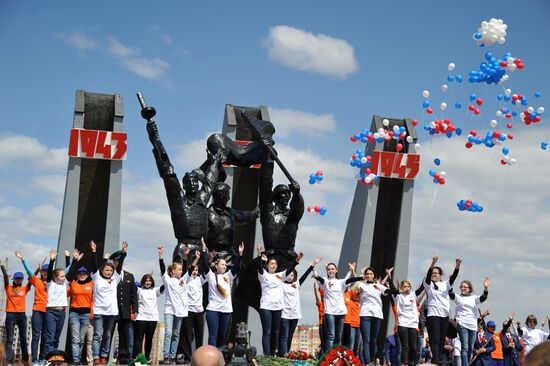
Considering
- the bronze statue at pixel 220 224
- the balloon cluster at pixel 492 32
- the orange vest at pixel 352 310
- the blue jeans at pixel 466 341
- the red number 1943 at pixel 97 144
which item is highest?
the balloon cluster at pixel 492 32

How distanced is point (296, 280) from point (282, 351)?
1078mm

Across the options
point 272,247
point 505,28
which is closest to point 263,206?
point 272,247

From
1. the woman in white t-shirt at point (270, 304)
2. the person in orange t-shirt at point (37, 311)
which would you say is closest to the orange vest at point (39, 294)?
the person in orange t-shirt at point (37, 311)

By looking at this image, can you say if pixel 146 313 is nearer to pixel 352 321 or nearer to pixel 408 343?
pixel 352 321

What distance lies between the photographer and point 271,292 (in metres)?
11.2

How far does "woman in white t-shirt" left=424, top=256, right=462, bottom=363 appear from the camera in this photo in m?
11.4

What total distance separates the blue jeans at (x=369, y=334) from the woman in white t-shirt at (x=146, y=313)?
3096 millimetres

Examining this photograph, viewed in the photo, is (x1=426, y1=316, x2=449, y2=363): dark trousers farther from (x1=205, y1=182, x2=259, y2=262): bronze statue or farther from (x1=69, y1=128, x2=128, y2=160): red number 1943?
(x1=69, y1=128, x2=128, y2=160): red number 1943

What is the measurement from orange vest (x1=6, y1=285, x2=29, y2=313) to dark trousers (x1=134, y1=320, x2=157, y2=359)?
164cm

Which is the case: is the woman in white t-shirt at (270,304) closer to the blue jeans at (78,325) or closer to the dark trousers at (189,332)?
the dark trousers at (189,332)

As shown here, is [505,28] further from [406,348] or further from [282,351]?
[282,351]

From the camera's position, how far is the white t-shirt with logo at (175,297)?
11.2 m

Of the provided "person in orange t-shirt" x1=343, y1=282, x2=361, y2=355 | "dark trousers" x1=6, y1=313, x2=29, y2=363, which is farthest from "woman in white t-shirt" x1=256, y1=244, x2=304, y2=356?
"dark trousers" x1=6, y1=313, x2=29, y2=363

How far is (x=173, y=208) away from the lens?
12.4 meters
